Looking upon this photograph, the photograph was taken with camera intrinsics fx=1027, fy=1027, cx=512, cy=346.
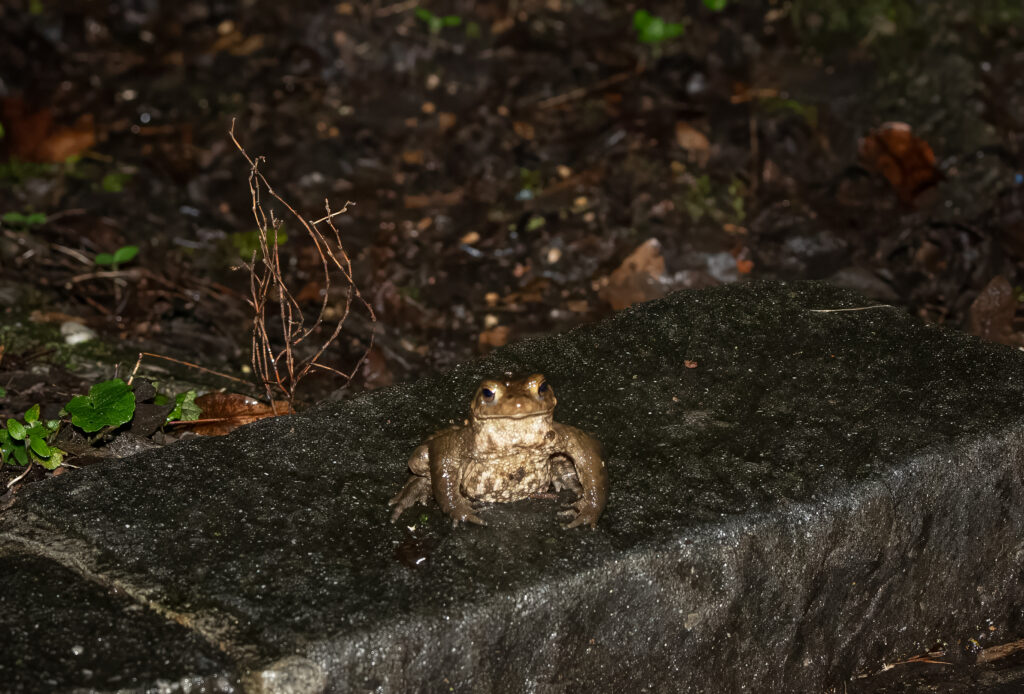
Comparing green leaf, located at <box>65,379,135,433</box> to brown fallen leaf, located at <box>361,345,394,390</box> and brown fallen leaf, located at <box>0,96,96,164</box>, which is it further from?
brown fallen leaf, located at <box>0,96,96,164</box>

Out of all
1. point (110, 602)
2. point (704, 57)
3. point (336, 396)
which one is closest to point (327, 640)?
point (110, 602)

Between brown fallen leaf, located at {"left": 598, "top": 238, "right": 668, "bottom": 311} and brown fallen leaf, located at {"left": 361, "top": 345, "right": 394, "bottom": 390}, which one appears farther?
brown fallen leaf, located at {"left": 598, "top": 238, "right": 668, "bottom": 311}

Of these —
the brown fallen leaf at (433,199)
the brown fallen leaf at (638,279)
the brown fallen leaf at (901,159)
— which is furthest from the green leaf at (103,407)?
the brown fallen leaf at (901,159)

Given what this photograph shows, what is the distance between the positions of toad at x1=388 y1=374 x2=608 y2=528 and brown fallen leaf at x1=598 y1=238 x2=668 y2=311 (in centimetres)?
255

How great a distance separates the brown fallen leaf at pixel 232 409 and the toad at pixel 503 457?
1.22 m

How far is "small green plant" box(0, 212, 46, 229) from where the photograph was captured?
5785mm

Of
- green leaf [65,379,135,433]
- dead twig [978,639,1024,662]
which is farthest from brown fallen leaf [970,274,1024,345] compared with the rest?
green leaf [65,379,135,433]

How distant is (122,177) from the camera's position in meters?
6.74

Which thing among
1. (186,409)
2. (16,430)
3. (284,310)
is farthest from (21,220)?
(16,430)

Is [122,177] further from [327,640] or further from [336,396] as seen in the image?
[327,640]

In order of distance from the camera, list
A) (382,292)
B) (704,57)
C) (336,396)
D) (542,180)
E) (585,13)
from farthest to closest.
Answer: (585,13)
(704,57)
(542,180)
(382,292)
(336,396)

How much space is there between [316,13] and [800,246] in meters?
4.69

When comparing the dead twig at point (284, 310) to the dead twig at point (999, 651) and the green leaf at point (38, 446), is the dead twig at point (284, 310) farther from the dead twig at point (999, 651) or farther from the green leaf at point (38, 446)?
the dead twig at point (999, 651)

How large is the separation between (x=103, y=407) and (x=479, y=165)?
377 cm
